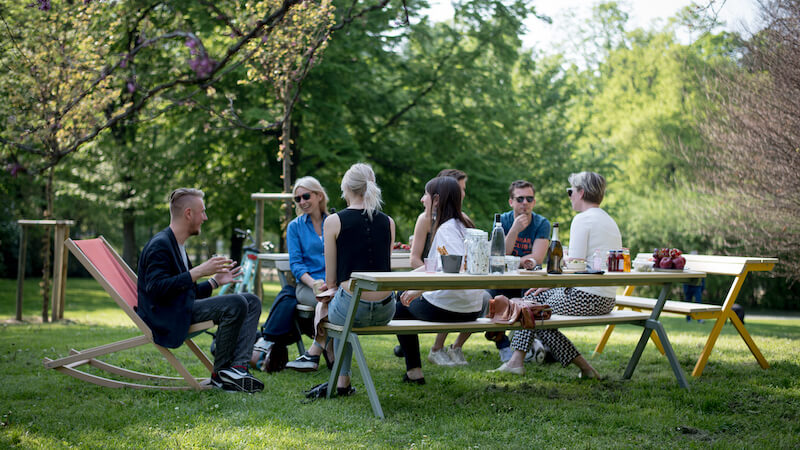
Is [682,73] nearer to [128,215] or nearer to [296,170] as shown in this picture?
[296,170]

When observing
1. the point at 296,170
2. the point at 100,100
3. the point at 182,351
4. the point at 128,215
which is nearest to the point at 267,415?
the point at 182,351

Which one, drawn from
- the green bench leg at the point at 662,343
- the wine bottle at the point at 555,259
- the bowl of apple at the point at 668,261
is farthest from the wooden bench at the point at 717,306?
the wine bottle at the point at 555,259

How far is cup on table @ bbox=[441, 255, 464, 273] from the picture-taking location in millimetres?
4418

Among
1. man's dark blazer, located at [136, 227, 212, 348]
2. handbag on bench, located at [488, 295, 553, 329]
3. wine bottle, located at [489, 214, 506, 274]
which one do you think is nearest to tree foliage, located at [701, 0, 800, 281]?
handbag on bench, located at [488, 295, 553, 329]

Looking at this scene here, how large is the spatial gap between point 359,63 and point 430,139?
7.40 ft

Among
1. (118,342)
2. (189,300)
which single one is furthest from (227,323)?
(118,342)

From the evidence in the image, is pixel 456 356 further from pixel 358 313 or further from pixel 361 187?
pixel 361 187

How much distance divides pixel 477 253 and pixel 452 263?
177 mm

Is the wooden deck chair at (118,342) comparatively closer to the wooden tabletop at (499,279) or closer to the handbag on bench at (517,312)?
the wooden tabletop at (499,279)

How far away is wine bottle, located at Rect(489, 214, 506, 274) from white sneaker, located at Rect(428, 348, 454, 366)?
186 cm

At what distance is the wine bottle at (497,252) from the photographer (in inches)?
177

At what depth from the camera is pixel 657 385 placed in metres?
5.22

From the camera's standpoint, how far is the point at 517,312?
4.81m

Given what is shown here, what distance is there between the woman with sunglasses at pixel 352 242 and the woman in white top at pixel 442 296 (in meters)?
0.37
